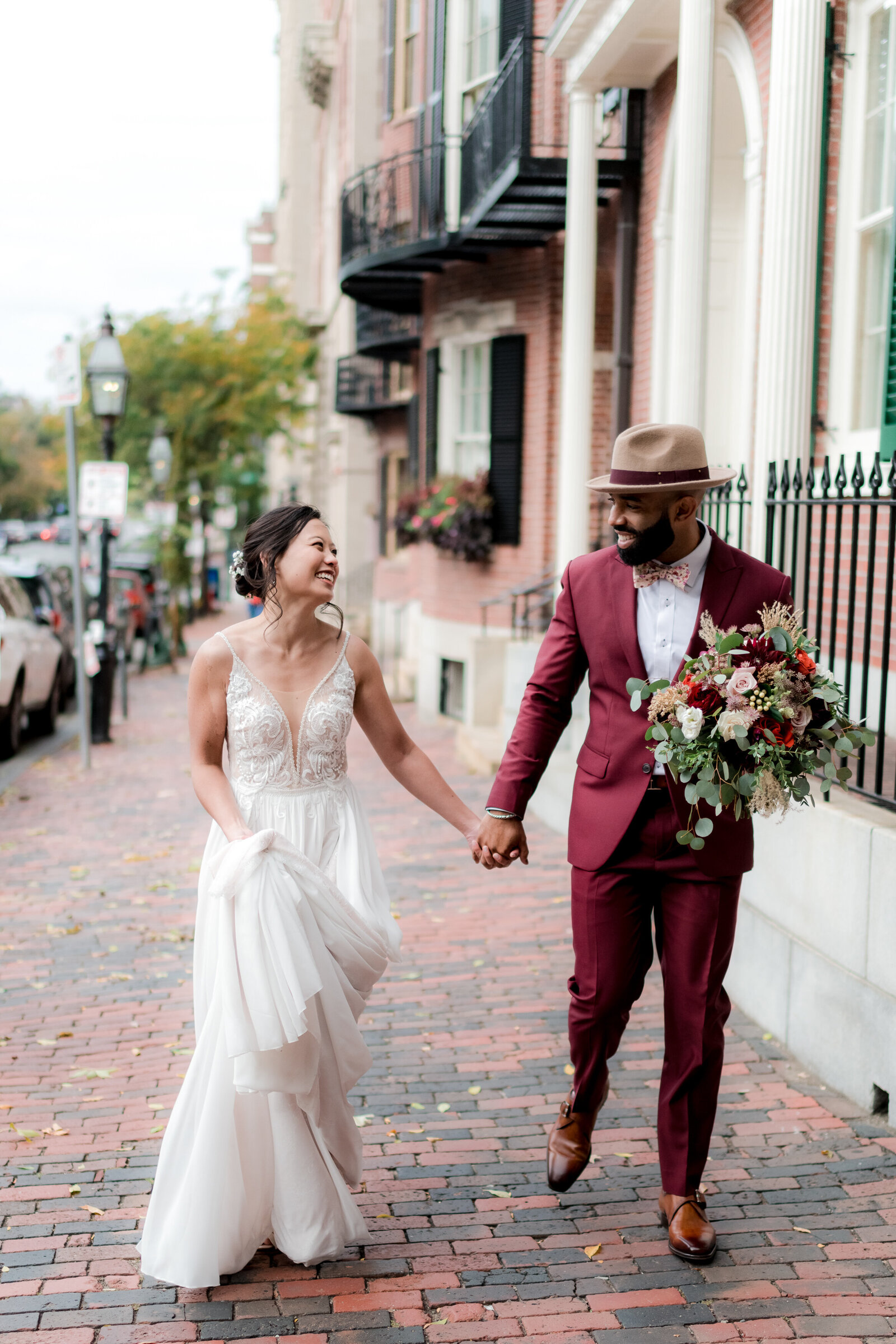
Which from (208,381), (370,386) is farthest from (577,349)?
(208,381)

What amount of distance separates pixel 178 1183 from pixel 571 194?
857 centimetres

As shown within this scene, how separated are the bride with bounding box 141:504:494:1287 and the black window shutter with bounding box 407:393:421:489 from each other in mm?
14491

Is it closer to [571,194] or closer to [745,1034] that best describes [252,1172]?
[745,1034]

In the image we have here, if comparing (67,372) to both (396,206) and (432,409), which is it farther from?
(396,206)

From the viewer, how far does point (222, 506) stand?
1778 inches

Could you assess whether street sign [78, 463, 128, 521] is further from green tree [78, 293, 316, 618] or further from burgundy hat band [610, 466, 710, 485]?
green tree [78, 293, 316, 618]

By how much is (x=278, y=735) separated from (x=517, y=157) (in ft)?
30.4

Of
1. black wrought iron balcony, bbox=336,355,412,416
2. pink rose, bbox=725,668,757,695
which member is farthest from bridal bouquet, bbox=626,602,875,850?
black wrought iron balcony, bbox=336,355,412,416

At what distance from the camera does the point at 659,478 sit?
343 centimetres

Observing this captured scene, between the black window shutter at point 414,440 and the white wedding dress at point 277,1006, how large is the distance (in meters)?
14.6

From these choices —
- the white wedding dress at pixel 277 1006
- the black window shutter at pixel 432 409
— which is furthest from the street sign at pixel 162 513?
the white wedding dress at pixel 277 1006

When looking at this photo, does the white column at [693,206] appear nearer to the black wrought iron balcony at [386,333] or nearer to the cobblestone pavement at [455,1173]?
the cobblestone pavement at [455,1173]

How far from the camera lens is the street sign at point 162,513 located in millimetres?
26641

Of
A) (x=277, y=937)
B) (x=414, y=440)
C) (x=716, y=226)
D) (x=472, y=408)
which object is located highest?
(x=716, y=226)
